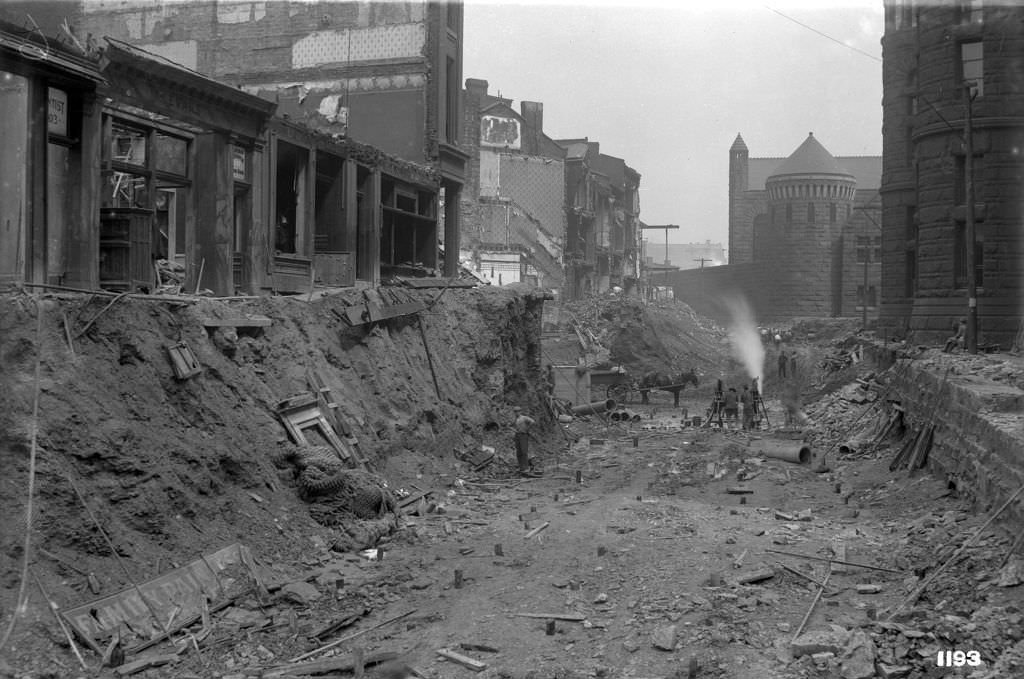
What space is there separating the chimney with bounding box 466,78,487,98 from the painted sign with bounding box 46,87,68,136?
144ft

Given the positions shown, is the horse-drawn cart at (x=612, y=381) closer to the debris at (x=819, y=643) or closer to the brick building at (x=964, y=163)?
the brick building at (x=964, y=163)

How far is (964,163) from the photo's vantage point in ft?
95.3

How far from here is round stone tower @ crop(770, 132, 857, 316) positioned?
2608 inches

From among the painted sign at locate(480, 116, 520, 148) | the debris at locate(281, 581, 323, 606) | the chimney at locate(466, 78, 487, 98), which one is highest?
the chimney at locate(466, 78, 487, 98)

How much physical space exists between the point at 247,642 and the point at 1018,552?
876cm

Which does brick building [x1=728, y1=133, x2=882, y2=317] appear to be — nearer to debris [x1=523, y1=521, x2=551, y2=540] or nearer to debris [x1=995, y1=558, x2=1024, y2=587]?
debris [x1=523, y1=521, x2=551, y2=540]

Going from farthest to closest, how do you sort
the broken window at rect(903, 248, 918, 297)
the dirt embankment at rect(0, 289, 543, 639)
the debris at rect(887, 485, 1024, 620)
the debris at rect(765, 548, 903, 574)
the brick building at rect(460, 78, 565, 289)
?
the brick building at rect(460, 78, 565, 289) → the broken window at rect(903, 248, 918, 297) → the debris at rect(765, 548, 903, 574) → the debris at rect(887, 485, 1024, 620) → the dirt embankment at rect(0, 289, 543, 639)

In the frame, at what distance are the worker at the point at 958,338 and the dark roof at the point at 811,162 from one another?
44.0 metres

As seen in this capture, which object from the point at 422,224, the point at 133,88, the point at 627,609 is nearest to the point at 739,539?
the point at 627,609

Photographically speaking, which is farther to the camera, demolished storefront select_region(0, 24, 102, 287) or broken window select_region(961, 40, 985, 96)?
broken window select_region(961, 40, 985, 96)

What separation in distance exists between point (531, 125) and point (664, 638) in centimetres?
5260

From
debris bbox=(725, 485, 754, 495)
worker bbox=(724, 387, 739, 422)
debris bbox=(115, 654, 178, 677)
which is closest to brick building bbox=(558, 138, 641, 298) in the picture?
worker bbox=(724, 387, 739, 422)

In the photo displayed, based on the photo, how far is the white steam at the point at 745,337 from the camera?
56213 mm

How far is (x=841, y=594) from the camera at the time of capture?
1142 centimetres
